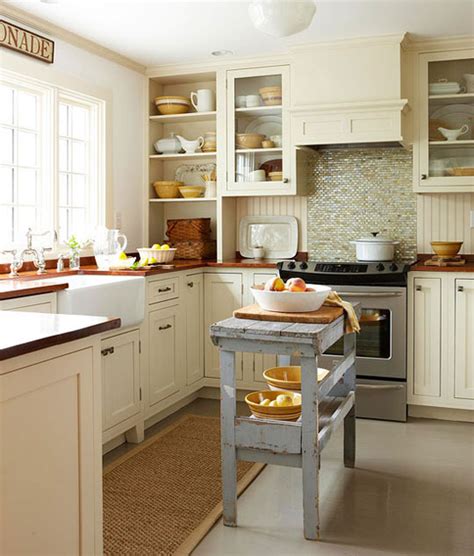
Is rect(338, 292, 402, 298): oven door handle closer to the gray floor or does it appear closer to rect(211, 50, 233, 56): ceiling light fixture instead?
the gray floor

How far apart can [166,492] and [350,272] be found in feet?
6.02

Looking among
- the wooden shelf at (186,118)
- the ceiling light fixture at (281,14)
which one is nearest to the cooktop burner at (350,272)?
the wooden shelf at (186,118)

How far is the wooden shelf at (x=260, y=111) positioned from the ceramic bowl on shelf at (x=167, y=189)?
726 mm

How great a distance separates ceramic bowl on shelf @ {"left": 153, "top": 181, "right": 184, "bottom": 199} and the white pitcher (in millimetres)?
588

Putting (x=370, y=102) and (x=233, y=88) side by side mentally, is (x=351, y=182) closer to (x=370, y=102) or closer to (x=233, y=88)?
(x=370, y=102)

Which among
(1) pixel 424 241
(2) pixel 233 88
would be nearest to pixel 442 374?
(1) pixel 424 241

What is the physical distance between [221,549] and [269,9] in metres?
2.07

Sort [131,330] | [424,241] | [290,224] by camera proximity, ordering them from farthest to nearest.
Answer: [290,224] → [424,241] → [131,330]

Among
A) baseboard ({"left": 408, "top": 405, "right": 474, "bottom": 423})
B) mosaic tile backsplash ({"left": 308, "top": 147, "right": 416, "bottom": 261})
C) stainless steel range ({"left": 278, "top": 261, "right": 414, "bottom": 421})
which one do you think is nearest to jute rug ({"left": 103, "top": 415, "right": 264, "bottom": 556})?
stainless steel range ({"left": 278, "top": 261, "right": 414, "bottom": 421})

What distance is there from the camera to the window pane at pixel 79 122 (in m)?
4.27

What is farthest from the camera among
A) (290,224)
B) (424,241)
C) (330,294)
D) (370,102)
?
(290,224)

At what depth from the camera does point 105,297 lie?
125 inches

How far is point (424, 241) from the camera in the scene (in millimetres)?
4512

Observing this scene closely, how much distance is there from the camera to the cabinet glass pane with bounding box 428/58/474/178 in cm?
417
